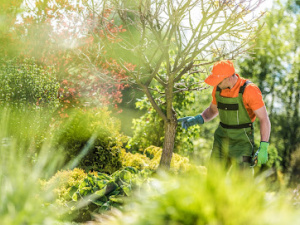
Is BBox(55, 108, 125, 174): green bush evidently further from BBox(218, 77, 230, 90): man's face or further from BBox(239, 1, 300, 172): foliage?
BBox(239, 1, 300, 172): foliage

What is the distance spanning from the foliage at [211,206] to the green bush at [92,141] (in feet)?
13.7

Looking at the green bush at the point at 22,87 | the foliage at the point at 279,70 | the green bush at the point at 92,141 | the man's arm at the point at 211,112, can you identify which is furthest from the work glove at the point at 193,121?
the foliage at the point at 279,70

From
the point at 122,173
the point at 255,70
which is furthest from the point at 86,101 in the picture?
the point at 255,70

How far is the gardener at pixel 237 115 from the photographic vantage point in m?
3.63

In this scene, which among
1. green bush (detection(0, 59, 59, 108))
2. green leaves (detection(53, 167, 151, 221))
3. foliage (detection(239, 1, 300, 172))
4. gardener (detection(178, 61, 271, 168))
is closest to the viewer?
green leaves (detection(53, 167, 151, 221))

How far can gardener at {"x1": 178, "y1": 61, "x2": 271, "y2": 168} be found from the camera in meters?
3.63

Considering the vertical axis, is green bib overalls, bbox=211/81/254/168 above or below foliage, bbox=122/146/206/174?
above

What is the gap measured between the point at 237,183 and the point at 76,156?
4.52 metres

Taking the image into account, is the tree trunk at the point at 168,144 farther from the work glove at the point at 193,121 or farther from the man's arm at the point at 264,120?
the man's arm at the point at 264,120

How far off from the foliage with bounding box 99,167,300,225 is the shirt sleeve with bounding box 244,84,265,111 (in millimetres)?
Answer: 2061

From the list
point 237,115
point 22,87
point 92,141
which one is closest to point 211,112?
point 237,115

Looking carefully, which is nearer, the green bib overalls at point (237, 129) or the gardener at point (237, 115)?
the gardener at point (237, 115)

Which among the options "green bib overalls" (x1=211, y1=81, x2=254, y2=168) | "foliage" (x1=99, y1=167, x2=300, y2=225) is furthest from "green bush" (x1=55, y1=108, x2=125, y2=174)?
"foliage" (x1=99, y1=167, x2=300, y2=225)

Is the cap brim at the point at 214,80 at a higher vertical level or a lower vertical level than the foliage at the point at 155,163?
higher
